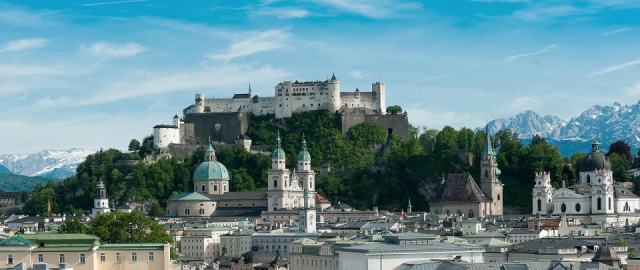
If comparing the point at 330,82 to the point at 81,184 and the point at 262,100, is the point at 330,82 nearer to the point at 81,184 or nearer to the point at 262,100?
the point at 262,100

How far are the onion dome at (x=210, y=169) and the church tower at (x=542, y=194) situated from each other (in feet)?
107

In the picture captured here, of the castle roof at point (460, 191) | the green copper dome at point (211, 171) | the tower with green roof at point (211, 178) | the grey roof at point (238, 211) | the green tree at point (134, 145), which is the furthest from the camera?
the green tree at point (134, 145)

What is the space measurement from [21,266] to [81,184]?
86.4 meters

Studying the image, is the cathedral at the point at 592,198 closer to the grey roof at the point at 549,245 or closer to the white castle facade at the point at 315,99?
the white castle facade at the point at 315,99

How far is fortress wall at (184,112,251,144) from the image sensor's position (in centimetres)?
13850

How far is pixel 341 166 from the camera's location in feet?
429

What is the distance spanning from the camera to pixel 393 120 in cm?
13588

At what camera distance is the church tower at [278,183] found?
119875 mm

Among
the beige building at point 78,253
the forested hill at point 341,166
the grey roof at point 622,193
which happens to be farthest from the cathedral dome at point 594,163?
the beige building at point 78,253

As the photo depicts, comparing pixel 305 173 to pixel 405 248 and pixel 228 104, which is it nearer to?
pixel 228 104

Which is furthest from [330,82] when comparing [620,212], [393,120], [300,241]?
[300,241]

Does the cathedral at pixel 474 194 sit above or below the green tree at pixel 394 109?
below

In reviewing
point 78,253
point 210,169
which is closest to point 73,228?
point 78,253

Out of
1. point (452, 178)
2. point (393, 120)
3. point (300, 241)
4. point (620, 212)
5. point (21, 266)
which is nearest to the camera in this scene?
point (21, 266)
